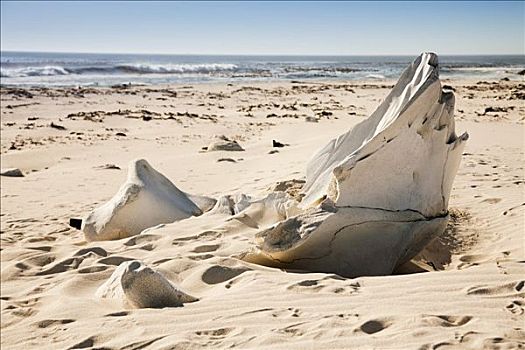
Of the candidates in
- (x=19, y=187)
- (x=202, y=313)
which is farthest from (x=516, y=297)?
(x=19, y=187)

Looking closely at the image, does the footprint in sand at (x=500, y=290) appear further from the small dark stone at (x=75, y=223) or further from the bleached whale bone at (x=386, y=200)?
the small dark stone at (x=75, y=223)

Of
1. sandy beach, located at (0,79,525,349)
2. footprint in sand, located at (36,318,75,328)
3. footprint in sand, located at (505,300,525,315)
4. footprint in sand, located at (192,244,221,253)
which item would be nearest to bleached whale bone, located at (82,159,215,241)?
sandy beach, located at (0,79,525,349)

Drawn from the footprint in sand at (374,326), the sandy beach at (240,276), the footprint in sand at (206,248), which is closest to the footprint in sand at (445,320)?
the sandy beach at (240,276)

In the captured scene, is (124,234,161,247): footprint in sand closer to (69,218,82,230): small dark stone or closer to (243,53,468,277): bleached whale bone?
(243,53,468,277): bleached whale bone

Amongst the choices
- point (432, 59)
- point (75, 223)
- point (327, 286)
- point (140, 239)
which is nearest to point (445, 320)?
point (327, 286)

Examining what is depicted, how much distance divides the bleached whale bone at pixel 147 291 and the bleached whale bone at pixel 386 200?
935mm

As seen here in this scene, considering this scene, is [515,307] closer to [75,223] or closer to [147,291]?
[147,291]

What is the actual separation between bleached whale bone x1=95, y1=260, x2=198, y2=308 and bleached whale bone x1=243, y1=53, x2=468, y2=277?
3.07 ft

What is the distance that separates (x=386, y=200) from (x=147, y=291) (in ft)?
6.45

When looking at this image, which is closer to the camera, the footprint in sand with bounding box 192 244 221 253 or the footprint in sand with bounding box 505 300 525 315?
the footprint in sand with bounding box 505 300 525 315

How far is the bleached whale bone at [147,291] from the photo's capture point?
373 centimetres

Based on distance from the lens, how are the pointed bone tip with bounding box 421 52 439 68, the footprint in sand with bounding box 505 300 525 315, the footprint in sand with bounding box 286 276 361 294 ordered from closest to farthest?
1. the footprint in sand with bounding box 505 300 525 315
2. the footprint in sand with bounding box 286 276 361 294
3. the pointed bone tip with bounding box 421 52 439 68

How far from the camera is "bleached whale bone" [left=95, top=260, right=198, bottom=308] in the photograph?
3730mm

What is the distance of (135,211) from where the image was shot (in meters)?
6.28
